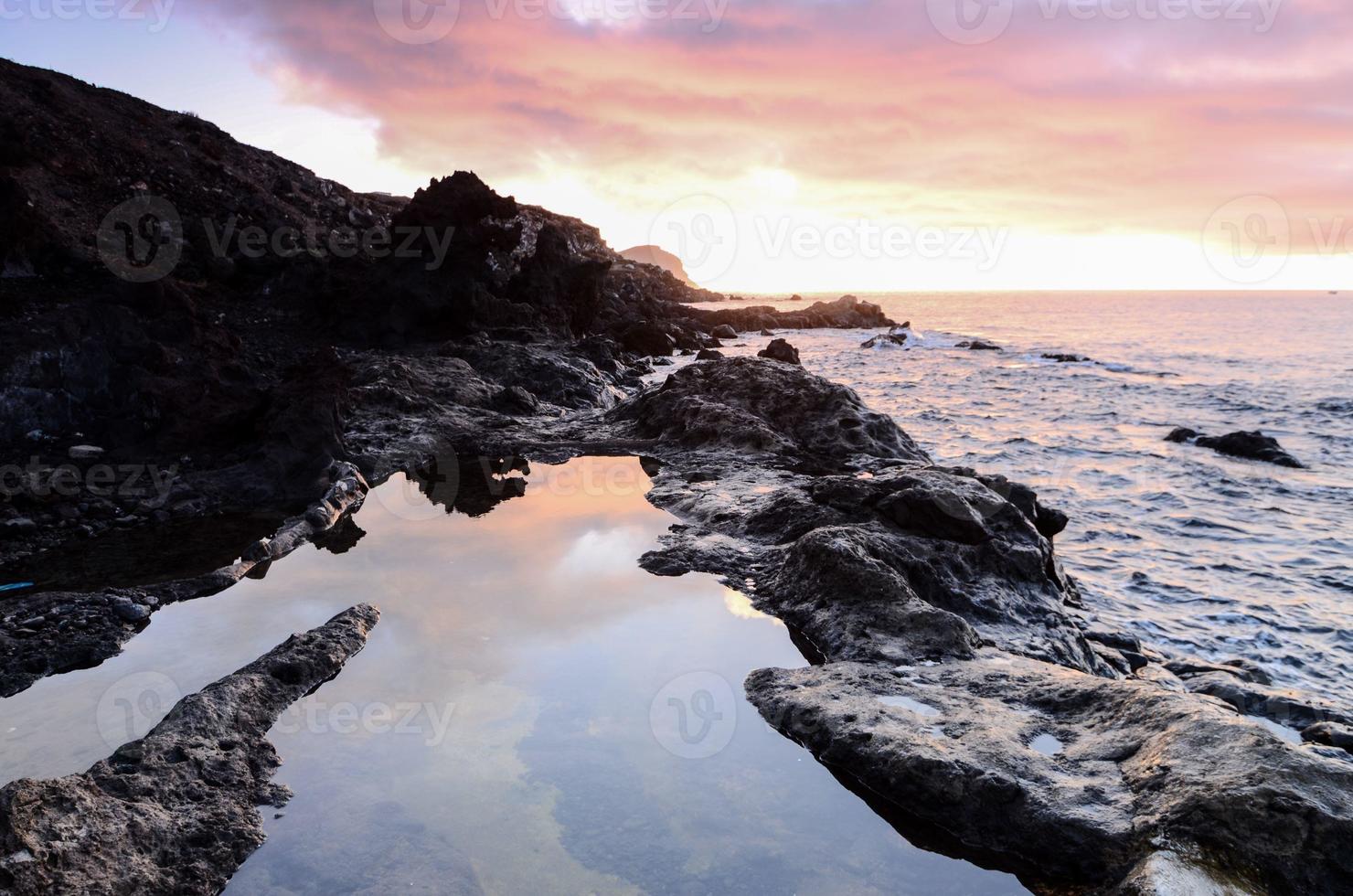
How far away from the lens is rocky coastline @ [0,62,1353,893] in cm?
419

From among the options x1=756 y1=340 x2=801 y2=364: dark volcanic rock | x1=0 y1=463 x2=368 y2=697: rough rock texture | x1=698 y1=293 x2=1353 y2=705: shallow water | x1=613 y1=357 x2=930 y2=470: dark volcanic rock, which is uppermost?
x1=756 y1=340 x2=801 y2=364: dark volcanic rock

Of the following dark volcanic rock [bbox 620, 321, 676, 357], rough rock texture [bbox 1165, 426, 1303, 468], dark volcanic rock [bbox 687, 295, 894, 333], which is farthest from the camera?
dark volcanic rock [bbox 687, 295, 894, 333]

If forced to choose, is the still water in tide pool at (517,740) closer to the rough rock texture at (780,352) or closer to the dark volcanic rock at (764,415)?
the dark volcanic rock at (764,415)

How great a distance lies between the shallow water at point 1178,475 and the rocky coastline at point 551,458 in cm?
129

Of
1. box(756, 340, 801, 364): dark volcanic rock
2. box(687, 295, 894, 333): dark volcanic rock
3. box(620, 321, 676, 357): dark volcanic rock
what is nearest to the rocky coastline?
box(756, 340, 801, 364): dark volcanic rock

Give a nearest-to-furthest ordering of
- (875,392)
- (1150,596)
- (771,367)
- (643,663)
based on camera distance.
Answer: (643,663) < (1150,596) < (771,367) < (875,392)

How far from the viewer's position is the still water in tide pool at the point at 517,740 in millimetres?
4293

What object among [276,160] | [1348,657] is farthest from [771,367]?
[276,160]

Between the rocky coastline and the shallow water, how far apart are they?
4.22 feet

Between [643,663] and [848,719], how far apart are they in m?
1.84

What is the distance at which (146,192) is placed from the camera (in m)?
23.8

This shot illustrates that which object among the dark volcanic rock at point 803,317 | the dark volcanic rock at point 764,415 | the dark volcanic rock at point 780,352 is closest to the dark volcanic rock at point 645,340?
the dark volcanic rock at point 780,352

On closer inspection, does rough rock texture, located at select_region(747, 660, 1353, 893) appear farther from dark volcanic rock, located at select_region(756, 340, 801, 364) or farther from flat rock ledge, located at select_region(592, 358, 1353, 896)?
dark volcanic rock, located at select_region(756, 340, 801, 364)

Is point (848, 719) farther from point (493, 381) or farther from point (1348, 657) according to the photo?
point (493, 381)
